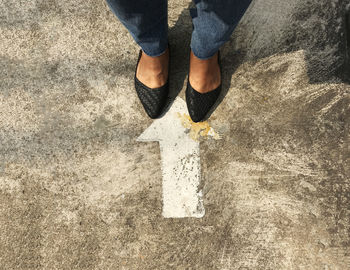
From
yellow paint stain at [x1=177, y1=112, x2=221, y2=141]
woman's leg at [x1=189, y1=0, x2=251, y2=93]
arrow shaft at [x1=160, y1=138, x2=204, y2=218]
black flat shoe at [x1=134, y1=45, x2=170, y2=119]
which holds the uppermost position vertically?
woman's leg at [x1=189, y1=0, x2=251, y2=93]

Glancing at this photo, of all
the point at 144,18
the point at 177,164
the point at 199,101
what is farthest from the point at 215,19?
the point at 177,164

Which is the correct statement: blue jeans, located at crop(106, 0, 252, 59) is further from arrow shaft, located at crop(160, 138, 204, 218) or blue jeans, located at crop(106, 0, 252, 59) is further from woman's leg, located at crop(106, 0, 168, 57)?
arrow shaft, located at crop(160, 138, 204, 218)

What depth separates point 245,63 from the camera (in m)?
1.62

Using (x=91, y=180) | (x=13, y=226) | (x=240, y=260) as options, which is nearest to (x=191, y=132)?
(x=91, y=180)

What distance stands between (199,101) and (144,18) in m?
0.59

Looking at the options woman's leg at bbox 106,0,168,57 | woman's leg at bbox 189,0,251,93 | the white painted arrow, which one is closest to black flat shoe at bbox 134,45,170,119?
the white painted arrow

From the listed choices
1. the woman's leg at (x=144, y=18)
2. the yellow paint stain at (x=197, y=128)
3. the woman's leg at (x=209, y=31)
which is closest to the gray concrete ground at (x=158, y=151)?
the yellow paint stain at (x=197, y=128)

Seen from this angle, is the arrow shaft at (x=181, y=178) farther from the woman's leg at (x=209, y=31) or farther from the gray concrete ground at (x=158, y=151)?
the woman's leg at (x=209, y=31)

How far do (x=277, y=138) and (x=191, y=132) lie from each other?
0.47 meters

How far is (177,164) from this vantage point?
5.14 ft

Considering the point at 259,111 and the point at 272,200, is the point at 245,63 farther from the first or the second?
the point at 272,200

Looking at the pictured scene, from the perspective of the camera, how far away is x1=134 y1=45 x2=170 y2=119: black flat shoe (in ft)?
5.06

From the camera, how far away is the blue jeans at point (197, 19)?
952mm

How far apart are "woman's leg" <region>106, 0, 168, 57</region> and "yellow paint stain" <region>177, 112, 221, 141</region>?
17.8 inches
